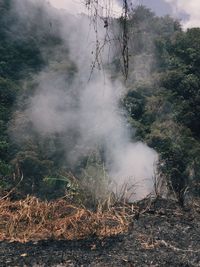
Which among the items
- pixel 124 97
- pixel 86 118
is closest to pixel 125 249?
pixel 86 118

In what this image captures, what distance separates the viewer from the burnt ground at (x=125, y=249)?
11.1ft

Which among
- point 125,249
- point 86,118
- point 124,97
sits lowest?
point 125,249

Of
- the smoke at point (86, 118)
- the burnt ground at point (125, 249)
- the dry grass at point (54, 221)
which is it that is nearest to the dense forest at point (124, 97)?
the smoke at point (86, 118)

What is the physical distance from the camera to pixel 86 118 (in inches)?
994

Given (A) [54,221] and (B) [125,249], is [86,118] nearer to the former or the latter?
(A) [54,221]

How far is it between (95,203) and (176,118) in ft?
63.9

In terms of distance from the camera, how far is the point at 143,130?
24.5 m

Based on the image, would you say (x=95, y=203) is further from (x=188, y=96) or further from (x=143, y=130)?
(x=188, y=96)

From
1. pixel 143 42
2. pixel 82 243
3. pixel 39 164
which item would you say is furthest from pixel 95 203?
pixel 143 42

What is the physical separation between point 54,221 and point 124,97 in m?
22.6

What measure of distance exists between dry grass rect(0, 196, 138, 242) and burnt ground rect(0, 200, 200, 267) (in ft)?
0.35

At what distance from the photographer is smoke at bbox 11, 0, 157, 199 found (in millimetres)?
22173

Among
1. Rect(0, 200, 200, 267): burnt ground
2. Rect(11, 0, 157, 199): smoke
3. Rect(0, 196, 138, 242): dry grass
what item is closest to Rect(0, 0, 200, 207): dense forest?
Rect(11, 0, 157, 199): smoke

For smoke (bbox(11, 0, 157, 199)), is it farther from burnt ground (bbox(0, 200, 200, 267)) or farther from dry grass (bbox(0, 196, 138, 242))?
burnt ground (bbox(0, 200, 200, 267))
